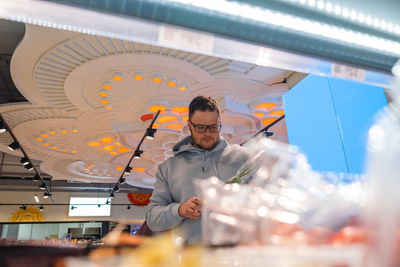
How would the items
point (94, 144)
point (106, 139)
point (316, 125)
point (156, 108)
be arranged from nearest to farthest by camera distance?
1. point (316, 125)
2. point (156, 108)
3. point (106, 139)
4. point (94, 144)

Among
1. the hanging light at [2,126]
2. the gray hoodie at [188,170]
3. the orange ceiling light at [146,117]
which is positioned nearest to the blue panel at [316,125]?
the gray hoodie at [188,170]

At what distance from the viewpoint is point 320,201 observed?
0.69 metres

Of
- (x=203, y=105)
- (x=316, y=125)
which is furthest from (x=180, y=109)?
(x=203, y=105)

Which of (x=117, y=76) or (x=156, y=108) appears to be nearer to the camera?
(x=117, y=76)


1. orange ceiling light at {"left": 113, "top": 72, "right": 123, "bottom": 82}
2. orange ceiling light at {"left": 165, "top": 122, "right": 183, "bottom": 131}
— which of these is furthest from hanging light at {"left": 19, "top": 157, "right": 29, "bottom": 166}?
orange ceiling light at {"left": 113, "top": 72, "right": 123, "bottom": 82}

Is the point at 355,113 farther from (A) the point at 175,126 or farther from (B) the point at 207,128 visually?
(A) the point at 175,126

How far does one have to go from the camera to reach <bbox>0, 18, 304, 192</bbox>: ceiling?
4.88 m

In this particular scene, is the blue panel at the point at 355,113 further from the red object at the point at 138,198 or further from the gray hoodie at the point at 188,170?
the red object at the point at 138,198

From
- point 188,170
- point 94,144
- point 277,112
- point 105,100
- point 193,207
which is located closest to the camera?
point 193,207

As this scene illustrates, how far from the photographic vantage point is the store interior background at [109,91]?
4887 mm

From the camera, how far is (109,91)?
19.7 feet

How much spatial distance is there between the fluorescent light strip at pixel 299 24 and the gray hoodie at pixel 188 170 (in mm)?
778

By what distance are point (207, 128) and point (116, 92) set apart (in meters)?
4.66

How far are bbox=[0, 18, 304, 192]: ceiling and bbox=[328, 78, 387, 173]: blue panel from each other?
2.64m
